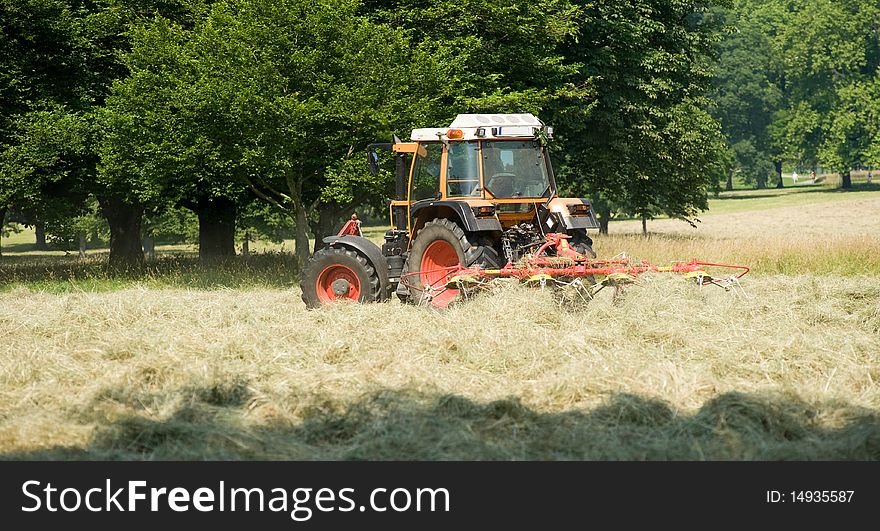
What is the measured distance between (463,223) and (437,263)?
85 cm

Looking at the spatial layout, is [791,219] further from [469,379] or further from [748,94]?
[469,379]

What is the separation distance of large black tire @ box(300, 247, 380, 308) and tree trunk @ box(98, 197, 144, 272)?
46.3ft

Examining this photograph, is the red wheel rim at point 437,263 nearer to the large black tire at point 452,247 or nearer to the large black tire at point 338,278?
the large black tire at point 452,247

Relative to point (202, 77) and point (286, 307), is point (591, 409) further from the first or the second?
point (202, 77)

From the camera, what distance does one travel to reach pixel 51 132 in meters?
18.1

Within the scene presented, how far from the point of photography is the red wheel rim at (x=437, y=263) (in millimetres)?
11258

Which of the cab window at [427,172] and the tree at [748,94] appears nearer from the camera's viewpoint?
the cab window at [427,172]

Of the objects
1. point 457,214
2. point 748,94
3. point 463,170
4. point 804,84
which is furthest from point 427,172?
point 748,94

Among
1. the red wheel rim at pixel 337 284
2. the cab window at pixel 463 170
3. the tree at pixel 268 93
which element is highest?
the tree at pixel 268 93

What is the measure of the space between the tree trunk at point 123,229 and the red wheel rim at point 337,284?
46.2 ft

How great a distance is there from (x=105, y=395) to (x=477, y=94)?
13218 mm

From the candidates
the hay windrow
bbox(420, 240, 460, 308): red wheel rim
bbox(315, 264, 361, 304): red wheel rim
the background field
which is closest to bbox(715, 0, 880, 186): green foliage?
bbox(315, 264, 361, 304): red wheel rim

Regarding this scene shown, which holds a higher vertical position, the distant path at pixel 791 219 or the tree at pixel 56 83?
the tree at pixel 56 83

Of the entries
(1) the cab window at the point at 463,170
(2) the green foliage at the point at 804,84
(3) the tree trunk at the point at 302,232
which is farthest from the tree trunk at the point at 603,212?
(1) the cab window at the point at 463,170
